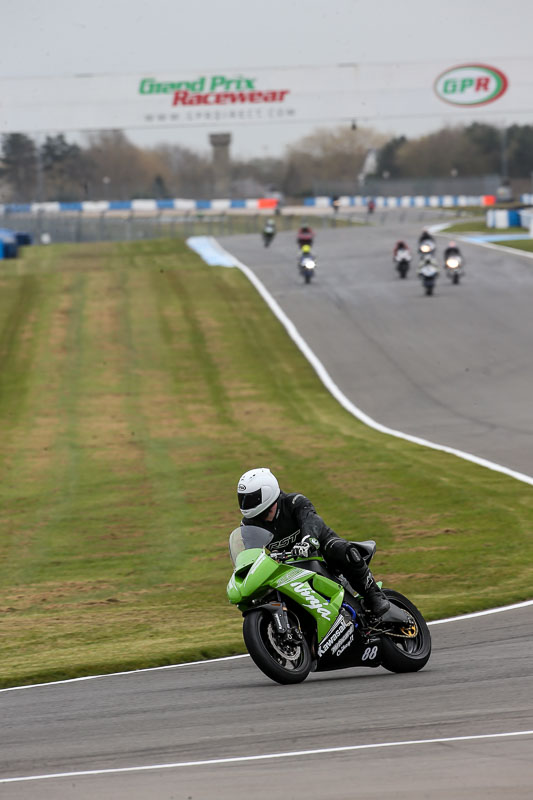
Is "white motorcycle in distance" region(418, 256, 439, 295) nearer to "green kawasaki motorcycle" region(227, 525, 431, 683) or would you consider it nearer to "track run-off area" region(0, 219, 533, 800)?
"track run-off area" region(0, 219, 533, 800)

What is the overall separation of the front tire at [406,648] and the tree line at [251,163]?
72.1 m

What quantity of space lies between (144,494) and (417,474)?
4.40 meters

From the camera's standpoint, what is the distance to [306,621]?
27.4 feet

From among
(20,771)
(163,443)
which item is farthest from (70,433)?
(20,771)

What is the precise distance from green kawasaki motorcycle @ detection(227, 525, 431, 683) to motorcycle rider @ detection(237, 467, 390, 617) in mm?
102

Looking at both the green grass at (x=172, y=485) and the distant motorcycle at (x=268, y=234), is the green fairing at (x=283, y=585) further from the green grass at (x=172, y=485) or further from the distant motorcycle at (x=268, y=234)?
the distant motorcycle at (x=268, y=234)

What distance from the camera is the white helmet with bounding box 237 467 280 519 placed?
8391 mm

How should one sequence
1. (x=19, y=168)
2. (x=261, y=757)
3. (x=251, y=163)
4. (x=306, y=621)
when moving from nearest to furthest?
(x=261, y=757), (x=306, y=621), (x=19, y=168), (x=251, y=163)

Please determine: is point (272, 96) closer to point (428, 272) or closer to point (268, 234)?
point (268, 234)

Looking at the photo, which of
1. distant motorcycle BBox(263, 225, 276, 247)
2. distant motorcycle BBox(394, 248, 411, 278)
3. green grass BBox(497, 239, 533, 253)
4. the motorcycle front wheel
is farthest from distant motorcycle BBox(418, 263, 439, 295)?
the motorcycle front wheel

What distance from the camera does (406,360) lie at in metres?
33.3

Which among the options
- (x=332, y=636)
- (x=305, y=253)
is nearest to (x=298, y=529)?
(x=332, y=636)

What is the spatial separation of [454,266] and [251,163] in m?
76.4

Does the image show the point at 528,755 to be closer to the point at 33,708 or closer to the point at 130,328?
the point at 33,708
